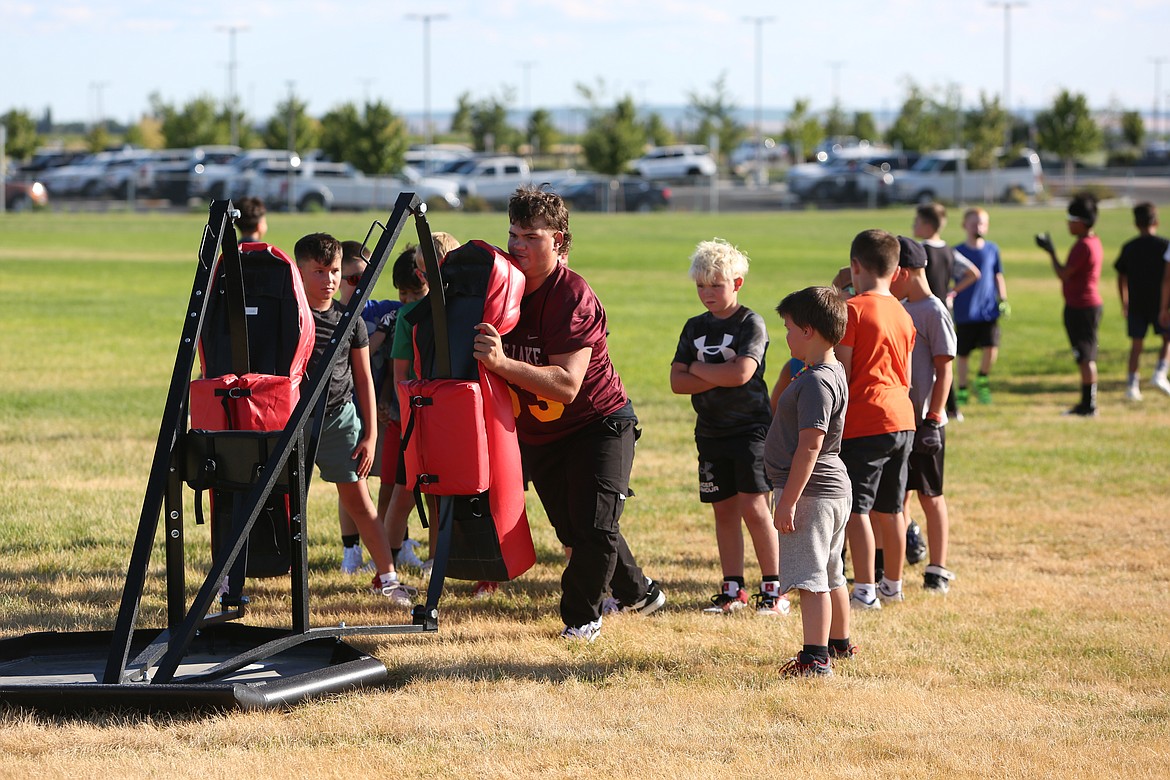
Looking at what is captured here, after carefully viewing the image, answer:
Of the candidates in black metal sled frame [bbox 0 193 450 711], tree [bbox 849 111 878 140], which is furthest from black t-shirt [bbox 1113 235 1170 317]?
tree [bbox 849 111 878 140]

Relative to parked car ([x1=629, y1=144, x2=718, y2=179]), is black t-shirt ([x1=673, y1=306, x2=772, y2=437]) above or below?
below

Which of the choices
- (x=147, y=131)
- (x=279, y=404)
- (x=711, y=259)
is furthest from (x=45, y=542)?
(x=147, y=131)

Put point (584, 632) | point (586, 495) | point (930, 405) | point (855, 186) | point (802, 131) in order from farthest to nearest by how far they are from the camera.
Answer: point (802, 131)
point (855, 186)
point (930, 405)
point (584, 632)
point (586, 495)

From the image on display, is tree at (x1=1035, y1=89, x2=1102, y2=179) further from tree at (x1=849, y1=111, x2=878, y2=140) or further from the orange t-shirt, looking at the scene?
the orange t-shirt

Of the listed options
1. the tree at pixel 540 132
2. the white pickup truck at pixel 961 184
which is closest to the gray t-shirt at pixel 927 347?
the white pickup truck at pixel 961 184

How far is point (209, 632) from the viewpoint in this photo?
577 cm

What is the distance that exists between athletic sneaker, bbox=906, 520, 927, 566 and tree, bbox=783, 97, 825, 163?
269ft

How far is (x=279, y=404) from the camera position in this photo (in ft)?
18.5

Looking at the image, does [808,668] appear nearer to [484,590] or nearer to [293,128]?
[484,590]

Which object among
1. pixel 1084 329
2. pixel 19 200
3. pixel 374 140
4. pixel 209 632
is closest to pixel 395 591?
pixel 209 632

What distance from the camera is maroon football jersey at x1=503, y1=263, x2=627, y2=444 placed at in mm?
5766

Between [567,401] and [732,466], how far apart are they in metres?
1.43

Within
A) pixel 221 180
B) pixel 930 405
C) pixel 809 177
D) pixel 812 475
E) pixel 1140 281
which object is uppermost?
pixel 809 177

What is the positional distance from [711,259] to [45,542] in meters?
4.19
